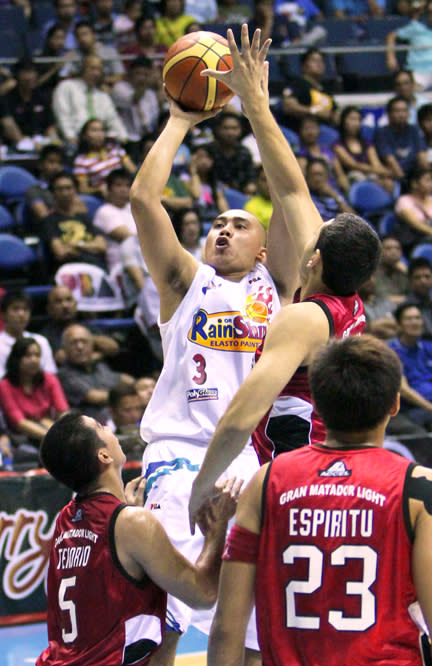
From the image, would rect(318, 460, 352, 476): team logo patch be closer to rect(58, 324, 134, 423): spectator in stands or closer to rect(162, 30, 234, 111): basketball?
rect(162, 30, 234, 111): basketball

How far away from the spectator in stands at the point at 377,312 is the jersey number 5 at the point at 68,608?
227 inches

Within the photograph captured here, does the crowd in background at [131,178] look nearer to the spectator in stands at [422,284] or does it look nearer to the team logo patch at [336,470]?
the spectator in stands at [422,284]

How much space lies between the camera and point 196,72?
13.1ft

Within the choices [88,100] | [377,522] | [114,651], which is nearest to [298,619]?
[377,522]

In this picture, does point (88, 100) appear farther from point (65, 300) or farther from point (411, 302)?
point (411, 302)

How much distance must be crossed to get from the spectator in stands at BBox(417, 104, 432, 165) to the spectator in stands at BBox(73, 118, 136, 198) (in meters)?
3.56

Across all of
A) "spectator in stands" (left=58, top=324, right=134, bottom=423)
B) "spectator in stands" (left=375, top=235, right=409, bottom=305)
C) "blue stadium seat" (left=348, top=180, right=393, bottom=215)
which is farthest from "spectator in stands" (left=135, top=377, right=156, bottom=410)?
"blue stadium seat" (left=348, top=180, right=393, bottom=215)

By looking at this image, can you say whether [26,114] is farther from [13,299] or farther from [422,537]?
[422,537]

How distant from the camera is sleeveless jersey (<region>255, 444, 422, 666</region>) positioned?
2369 millimetres

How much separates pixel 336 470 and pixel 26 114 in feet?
27.8

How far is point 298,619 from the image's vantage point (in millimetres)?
2420

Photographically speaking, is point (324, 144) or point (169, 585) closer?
point (169, 585)

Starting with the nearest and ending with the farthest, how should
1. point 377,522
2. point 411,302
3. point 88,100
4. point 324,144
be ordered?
point 377,522, point 411,302, point 88,100, point 324,144

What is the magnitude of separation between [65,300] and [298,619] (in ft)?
19.4
